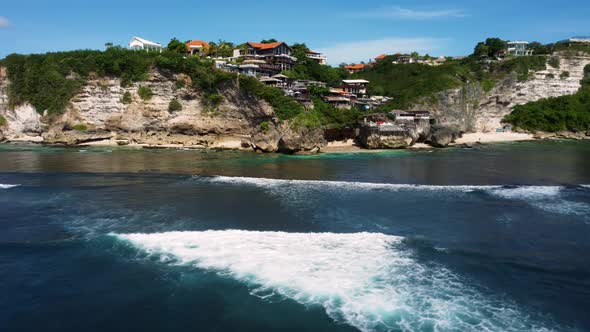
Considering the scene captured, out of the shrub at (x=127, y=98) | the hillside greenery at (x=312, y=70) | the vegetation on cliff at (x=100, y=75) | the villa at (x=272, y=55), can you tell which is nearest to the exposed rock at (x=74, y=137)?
the vegetation on cliff at (x=100, y=75)

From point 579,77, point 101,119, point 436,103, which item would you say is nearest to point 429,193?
point 436,103

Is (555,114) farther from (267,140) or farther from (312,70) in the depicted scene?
(267,140)

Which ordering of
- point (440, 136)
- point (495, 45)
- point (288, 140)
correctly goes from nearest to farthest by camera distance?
point (288, 140) < point (440, 136) < point (495, 45)

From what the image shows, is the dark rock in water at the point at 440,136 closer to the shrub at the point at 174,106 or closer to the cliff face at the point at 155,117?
the cliff face at the point at 155,117

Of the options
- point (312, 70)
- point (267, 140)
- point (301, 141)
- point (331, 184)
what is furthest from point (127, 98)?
point (331, 184)

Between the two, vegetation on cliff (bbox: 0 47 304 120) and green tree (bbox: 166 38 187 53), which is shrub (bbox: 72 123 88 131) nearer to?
vegetation on cliff (bbox: 0 47 304 120)

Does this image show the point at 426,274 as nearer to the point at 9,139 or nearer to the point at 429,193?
the point at 429,193
